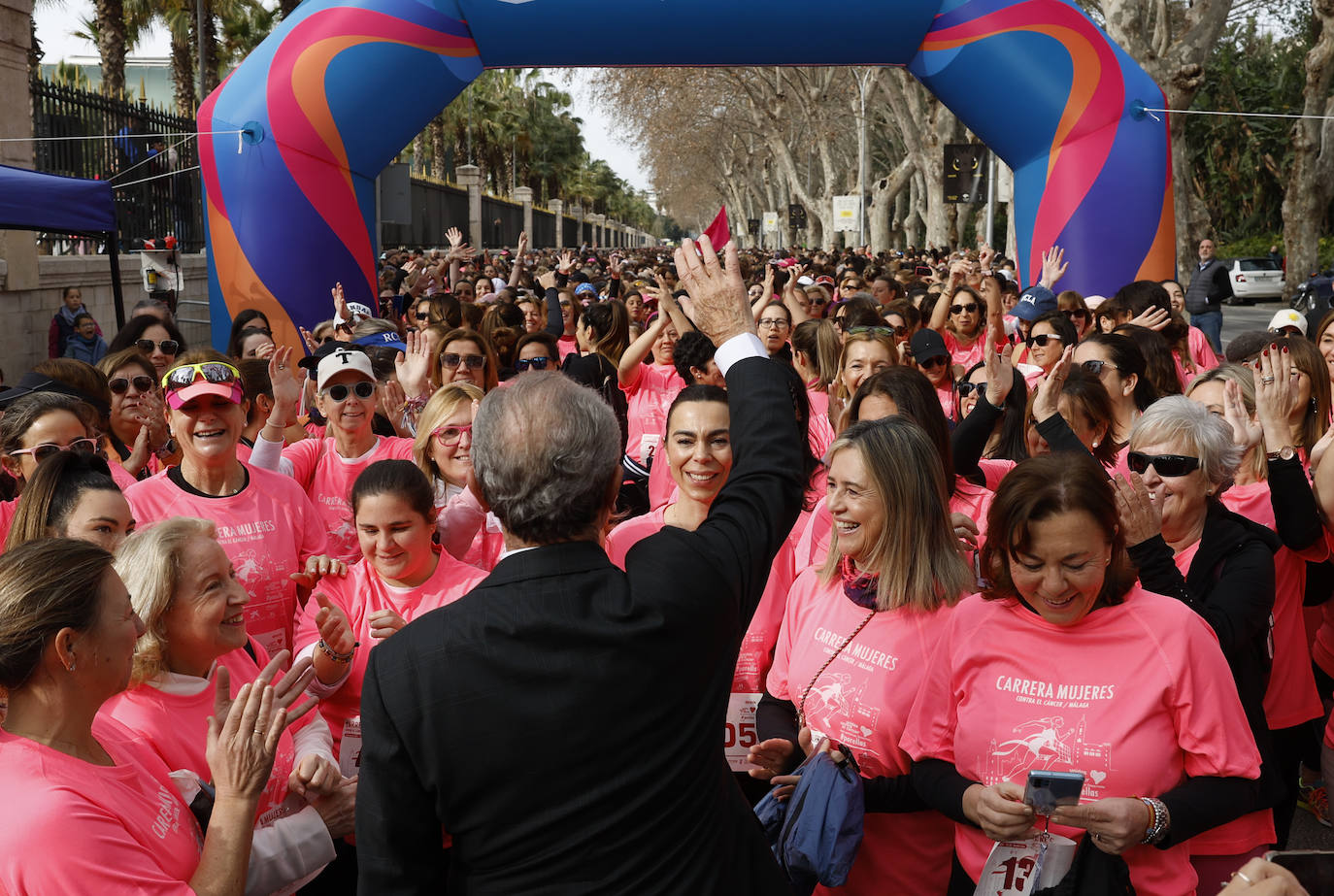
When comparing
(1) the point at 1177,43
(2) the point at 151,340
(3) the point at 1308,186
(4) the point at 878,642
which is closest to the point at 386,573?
(4) the point at 878,642

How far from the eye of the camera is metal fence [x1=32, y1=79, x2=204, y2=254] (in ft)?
42.1

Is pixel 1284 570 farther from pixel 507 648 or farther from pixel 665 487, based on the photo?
pixel 507 648

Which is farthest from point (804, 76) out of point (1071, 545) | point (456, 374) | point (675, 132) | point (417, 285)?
point (1071, 545)

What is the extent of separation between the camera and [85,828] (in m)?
1.89

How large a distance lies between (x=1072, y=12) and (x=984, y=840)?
9865 mm

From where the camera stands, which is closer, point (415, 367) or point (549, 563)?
point (549, 563)

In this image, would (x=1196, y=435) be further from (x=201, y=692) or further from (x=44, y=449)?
(x=44, y=449)

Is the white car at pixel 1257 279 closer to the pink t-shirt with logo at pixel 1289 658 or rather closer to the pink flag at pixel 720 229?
the pink flag at pixel 720 229

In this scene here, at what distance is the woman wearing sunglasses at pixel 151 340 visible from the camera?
21.3 feet

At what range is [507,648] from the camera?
1.78 meters

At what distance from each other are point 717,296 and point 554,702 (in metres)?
0.90

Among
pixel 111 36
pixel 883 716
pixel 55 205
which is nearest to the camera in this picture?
pixel 883 716

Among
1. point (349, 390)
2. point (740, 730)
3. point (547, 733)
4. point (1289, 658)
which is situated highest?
point (349, 390)

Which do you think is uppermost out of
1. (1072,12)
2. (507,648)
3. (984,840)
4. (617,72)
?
(617,72)
